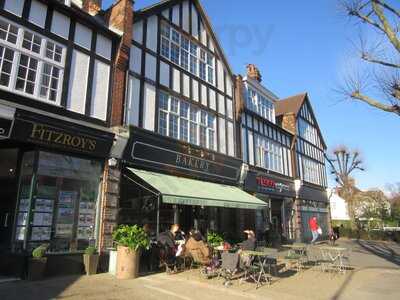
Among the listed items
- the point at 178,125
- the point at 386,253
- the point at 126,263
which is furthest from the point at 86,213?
the point at 386,253

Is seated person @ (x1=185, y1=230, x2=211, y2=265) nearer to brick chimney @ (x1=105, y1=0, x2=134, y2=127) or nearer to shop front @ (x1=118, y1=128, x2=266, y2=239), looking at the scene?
shop front @ (x1=118, y1=128, x2=266, y2=239)

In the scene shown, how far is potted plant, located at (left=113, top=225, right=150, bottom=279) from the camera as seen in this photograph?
8.83 meters

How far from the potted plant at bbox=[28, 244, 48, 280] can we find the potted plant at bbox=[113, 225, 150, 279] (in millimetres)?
1786

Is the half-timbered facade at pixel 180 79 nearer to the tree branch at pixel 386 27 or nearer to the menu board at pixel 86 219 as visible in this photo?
the menu board at pixel 86 219

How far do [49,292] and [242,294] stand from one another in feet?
13.3

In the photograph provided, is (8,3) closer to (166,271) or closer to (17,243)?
(17,243)

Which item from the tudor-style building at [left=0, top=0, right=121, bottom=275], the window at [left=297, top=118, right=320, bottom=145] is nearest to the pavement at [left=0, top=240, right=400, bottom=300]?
the tudor-style building at [left=0, top=0, right=121, bottom=275]

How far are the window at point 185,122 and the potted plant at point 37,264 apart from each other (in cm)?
581

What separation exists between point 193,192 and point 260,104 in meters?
10.8

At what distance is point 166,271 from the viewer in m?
9.81

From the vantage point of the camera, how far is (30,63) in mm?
8977

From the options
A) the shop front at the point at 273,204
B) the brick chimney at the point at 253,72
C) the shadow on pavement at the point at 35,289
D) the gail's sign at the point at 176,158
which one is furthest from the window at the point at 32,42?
the brick chimney at the point at 253,72

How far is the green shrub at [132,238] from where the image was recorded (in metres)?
8.99

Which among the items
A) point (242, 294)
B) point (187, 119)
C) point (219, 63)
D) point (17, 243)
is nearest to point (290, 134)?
point (219, 63)
